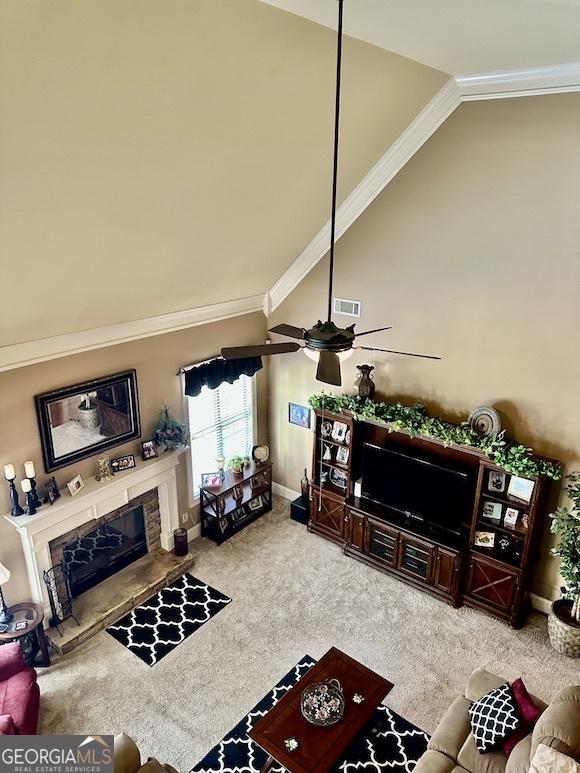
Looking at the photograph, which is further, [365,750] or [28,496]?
[28,496]

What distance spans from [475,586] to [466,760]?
226cm

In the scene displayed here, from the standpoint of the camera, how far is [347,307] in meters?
6.82

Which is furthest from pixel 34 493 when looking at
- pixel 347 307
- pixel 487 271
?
pixel 487 271

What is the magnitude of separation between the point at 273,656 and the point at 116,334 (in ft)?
11.9

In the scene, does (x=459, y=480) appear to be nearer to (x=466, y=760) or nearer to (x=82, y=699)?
(x=466, y=760)

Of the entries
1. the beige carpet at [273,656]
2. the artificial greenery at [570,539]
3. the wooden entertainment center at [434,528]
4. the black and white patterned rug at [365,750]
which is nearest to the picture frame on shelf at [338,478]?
the wooden entertainment center at [434,528]

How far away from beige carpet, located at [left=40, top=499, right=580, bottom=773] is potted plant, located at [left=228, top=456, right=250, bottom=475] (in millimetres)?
1255

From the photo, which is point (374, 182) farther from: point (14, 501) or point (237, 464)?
point (14, 501)

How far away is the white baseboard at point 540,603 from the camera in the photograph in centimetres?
612

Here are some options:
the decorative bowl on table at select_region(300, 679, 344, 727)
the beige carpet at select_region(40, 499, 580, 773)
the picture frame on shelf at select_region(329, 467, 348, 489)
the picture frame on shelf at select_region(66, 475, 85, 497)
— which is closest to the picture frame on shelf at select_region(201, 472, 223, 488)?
the beige carpet at select_region(40, 499, 580, 773)

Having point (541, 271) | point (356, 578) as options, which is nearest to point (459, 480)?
point (356, 578)

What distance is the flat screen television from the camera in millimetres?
6109

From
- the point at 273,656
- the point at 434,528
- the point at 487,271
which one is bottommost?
the point at 273,656

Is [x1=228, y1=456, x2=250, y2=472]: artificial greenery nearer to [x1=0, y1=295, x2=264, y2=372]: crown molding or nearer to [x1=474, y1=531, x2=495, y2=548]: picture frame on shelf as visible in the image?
[x1=0, y1=295, x2=264, y2=372]: crown molding
